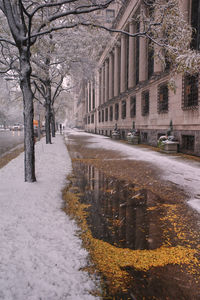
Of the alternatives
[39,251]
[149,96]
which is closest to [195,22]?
[149,96]

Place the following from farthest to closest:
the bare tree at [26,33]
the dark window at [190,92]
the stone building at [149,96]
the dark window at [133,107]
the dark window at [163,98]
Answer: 1. the dark window at [133,107]
2. the dark window at [163,98]
3. the stone building at [149,96]
4. the dark window at [190,92]
5. the bare tree at [26,33]

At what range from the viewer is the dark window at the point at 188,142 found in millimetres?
13867

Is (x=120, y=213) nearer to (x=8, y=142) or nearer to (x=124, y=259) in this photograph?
(x=124, y=259)

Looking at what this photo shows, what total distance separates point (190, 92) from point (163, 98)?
4.15m

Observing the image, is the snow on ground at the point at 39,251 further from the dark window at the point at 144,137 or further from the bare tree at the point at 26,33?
the dark window at the point at 144,137

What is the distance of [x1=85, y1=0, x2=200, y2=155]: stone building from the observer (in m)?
13.8

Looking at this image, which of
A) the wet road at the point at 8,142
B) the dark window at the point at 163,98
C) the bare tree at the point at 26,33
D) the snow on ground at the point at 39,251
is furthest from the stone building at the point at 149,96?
the wet road at the point at 8,142

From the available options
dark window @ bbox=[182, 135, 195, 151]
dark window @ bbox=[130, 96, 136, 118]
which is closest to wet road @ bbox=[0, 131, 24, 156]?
dark window @ bbox=[182, 135, 195, 151]

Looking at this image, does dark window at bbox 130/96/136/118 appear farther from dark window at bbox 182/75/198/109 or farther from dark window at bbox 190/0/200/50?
dark window at bbox 190/0/200/50

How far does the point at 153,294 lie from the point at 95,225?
71.7 inches

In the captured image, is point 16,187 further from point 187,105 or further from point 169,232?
point 187,105

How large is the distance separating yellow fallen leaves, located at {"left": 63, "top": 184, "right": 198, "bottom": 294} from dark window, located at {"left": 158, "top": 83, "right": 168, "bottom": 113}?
1542 cm

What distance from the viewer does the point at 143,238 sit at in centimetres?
364

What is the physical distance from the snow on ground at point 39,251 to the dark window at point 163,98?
1445 cm
